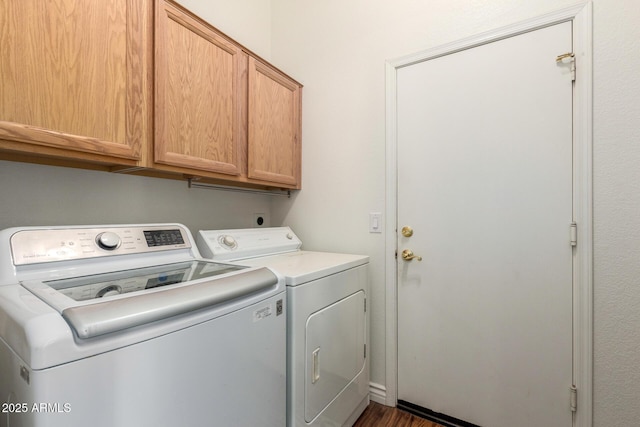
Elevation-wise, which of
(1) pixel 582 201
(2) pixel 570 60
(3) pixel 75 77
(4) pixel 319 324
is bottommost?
(4) pixel 319 324

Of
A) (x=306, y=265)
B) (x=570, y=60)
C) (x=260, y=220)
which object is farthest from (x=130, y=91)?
(x=570, y=60)

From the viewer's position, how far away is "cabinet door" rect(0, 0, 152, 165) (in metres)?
0.89

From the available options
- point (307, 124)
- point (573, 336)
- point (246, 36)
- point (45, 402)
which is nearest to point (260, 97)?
point (307, 124)

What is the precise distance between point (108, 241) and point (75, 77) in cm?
60

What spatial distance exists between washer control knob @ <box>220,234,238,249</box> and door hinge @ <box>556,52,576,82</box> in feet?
6.11

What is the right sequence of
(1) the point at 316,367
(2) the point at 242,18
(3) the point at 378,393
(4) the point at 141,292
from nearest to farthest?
(4) the point at 141,292 < (1) the point at 316,367 < (3) the point at 378,393 < (2) the point at 242,18

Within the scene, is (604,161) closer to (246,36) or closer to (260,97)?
(260,97)

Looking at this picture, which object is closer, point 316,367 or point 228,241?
point 316,367

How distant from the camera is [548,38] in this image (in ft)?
4.57

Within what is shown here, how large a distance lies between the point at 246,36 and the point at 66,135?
1575mm

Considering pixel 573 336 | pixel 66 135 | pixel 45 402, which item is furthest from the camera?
pixel 573 336

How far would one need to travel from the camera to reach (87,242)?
3.59ft

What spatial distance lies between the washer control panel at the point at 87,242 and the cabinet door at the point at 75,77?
289 mm

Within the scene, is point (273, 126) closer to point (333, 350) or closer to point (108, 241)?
point (108, 241)
